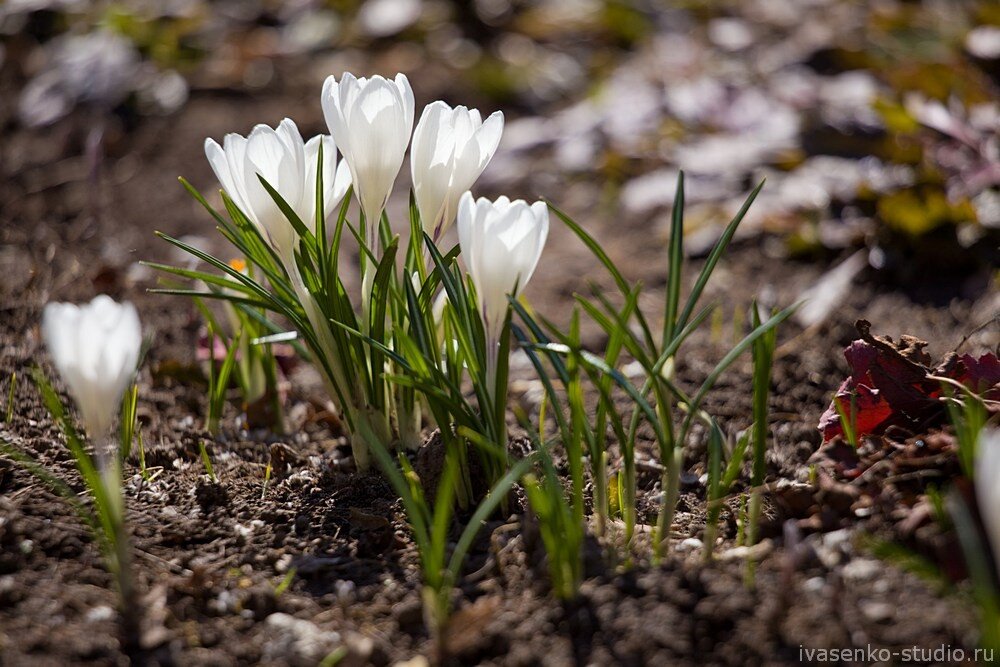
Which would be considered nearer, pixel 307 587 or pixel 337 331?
pixel 307 587

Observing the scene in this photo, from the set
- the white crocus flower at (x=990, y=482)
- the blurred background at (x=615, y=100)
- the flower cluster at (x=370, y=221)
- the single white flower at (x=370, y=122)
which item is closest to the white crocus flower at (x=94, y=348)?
the flower cluster at (x=370, y=221)

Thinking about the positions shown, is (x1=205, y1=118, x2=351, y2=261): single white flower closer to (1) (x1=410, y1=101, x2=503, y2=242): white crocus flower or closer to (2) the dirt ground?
(1) (x1=410, y1=101, x2=503, y2=242): white crocus flower

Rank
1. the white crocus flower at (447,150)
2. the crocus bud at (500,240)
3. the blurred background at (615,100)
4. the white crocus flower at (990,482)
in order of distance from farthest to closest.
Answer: the blurred background at (615,100)
the white crocus flower at (447,150)
the crocus bud at (500,240)
the white crocus flower at (990,482)

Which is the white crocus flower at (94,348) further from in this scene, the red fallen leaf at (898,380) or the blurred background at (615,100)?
the blurred background at (615,100)

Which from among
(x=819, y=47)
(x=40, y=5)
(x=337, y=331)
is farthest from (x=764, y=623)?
(x=40, y=5)

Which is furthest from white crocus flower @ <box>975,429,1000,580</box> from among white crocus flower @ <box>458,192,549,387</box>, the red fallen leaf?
white crocus flower @ <box>458,192,549,387</box>

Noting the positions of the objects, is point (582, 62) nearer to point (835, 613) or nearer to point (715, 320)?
point (715, 320)

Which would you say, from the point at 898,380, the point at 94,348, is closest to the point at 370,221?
the point at 94,348

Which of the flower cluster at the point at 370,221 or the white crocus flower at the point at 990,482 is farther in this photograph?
the flower cluster at the point at 370,221
